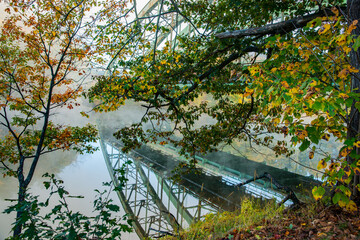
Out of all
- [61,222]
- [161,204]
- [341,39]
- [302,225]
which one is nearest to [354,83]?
[341,39]

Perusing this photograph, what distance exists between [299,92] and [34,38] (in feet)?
21.3

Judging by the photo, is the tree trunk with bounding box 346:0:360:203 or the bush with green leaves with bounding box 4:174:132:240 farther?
the tree trunk with bounding box 346:0:360:203

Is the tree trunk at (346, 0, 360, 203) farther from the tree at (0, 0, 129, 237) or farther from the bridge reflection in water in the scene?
the tree at (0, 0, 129, 237)

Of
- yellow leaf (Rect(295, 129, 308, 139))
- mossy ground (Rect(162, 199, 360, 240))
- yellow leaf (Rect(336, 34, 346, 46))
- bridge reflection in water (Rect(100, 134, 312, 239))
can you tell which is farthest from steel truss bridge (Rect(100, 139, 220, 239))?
yellow leaf (Rect(336, 34, 346, 46))

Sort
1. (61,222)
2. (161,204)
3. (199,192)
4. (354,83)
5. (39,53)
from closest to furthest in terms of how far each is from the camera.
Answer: (354,83) < (61,222) < (39,53) < (199,192) < (161,204)

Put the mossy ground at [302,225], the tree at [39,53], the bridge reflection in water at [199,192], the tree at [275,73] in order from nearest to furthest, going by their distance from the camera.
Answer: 1. the tree at [275,73]
2. the mossy ground at [302,225]
3. the tree at [39,53]
4. the bridge reflection in water at [199,192]

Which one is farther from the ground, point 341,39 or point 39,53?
point 39,53

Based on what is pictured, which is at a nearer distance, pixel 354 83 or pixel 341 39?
pixel 341 39

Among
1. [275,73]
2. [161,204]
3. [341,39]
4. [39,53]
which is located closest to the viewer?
[341,39]

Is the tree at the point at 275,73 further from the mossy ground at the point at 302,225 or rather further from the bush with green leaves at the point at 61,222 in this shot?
the bush with green leaves at the point at 61,222

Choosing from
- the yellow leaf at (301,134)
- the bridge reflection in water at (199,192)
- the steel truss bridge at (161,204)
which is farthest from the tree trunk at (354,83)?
the steel truss bridge at (161,204)

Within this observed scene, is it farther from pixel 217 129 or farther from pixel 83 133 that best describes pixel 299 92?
pixel 83 133

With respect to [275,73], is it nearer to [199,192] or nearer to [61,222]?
[61,222]

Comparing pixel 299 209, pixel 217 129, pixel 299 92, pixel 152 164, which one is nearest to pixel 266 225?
pixel 299 209
